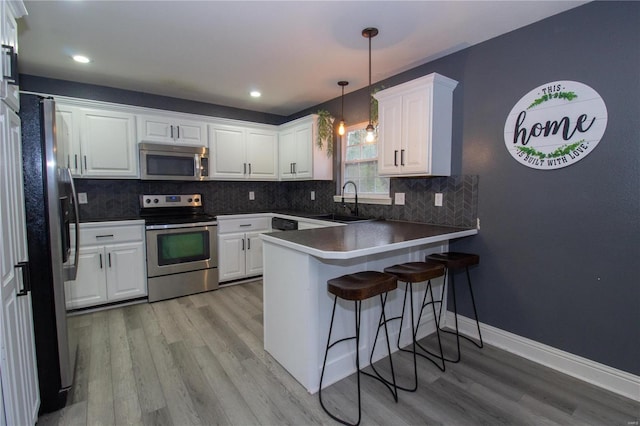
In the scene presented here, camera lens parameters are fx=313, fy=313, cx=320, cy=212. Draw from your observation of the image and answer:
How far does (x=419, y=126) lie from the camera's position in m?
2.72

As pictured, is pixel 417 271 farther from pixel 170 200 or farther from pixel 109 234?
pixel 170 200

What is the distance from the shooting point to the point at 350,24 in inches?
90.5

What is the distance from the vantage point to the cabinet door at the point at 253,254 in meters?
4.23

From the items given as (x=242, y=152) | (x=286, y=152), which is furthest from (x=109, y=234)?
(x=286, y=152)

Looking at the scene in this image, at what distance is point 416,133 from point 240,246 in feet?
Answer: 8.63

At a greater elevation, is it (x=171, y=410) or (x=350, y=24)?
(x=350, y=24)

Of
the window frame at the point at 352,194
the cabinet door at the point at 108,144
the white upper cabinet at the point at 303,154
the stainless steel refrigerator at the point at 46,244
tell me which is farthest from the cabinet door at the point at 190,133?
the stainless steel refrigerator at the point at 46,244

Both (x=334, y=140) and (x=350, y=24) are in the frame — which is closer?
(x=350, y=24)

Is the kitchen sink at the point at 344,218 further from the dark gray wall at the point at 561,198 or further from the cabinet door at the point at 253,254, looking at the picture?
the dark gray wall at the point at 561,198

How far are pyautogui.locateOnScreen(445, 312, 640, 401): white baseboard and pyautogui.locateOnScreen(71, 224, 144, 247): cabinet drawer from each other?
3466mm

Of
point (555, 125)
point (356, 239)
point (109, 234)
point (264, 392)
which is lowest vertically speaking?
point (264, 392)

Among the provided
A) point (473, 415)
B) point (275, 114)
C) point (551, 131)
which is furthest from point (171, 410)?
point (275, 114)

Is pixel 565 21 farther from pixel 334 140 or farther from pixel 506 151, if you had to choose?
pixel 334 140

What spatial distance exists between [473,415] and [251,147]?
152 inches
